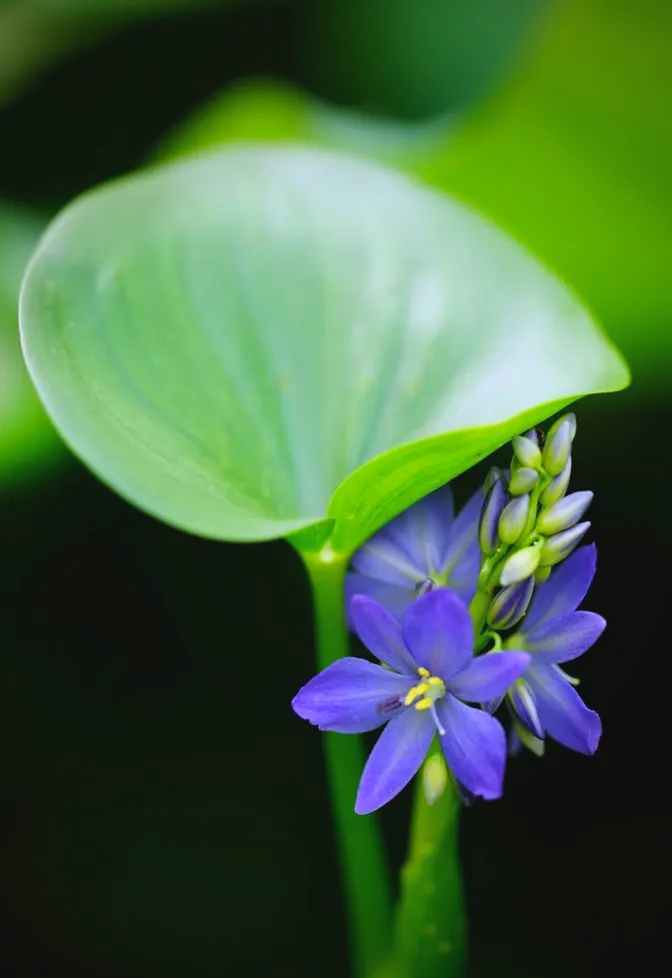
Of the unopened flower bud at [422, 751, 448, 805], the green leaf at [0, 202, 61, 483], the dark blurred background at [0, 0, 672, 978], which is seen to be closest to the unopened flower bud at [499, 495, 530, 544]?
the unopened flower bud at [422, 751, 448, 805]

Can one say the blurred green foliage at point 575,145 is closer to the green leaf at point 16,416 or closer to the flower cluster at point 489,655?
the green leaf at point 16,416

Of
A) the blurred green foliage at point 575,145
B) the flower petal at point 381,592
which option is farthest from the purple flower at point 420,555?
the blurred green foliage at point 575,145

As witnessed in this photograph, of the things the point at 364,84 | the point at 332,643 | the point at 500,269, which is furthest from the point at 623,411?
the point at 364,84

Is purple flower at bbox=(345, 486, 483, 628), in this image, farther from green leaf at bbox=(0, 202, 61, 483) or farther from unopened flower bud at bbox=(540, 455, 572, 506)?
green leaf at bbox=(0, 202, 61, 483)

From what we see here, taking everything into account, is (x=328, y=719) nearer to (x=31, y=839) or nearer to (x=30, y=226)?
(x=31, y=839)

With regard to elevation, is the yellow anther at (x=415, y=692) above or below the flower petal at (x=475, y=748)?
above

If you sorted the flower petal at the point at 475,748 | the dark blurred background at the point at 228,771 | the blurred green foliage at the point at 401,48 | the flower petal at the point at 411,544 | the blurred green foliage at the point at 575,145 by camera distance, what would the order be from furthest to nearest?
the blurred green foliage at the point at 401,48, the blurred green foliage at the point at 575,145, the dark blurred background at the point at 228,771, the flower petal at the point at 411,544, the flower petal at the point at 475,748

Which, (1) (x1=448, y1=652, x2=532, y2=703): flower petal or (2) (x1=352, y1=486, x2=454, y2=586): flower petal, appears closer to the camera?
(1) (x1=448, y1=652, x2=532, y2=703): flower petal
